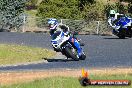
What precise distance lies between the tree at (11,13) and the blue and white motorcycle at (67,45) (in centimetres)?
1883

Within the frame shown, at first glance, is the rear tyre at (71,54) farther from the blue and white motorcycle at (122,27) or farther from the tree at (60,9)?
the tree at (60,9)

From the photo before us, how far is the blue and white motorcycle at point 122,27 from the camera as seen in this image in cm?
3297

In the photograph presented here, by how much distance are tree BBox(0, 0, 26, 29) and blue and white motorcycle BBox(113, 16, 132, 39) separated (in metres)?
9.89

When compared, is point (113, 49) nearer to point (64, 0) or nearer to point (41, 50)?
point (41, 50)

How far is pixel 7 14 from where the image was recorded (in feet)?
134

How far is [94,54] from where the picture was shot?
79.8 feet

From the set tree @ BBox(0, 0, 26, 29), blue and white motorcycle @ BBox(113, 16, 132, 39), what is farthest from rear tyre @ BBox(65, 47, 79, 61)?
tree @ BBox(0, 0, 26, 29)

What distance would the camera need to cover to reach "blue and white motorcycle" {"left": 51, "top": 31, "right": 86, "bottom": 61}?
69.8 feet

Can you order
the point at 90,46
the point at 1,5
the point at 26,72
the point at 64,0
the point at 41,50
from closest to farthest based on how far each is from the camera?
the point at 26,72
the point at 41,50
the point at 90,46
the point at 1,5
the point at 64,0

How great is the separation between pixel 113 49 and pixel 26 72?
996 centimetres

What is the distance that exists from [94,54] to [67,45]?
3.11 metres

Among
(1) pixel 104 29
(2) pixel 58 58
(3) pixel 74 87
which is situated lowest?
(1) pixel 104 29

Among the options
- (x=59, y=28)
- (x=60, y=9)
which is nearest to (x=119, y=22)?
(x=60, y=9)

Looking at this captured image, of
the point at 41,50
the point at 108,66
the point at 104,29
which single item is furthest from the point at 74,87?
the point at 104,29
